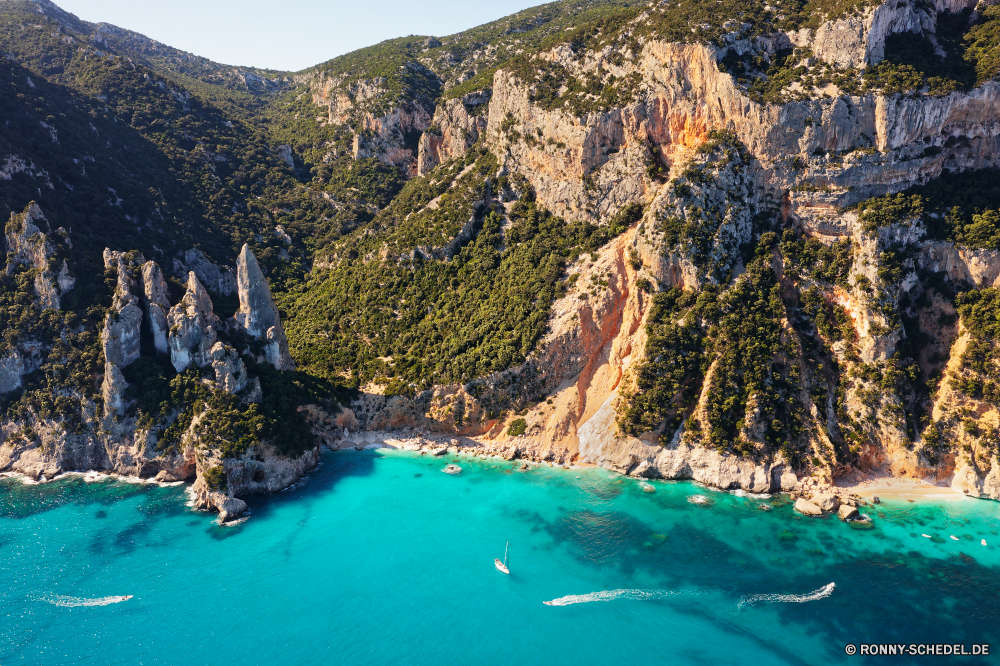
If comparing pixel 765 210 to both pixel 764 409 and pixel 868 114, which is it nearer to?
pixel 868 114

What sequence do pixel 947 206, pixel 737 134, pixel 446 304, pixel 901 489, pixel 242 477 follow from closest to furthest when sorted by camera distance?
pixel 901 489, pixel 947 206, pixel 242 477, pixel 737 134, pixel 446 304

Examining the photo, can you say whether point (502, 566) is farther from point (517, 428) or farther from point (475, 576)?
point (517, 428)

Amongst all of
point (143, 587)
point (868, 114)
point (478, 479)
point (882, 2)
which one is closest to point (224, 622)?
point (143, 587)

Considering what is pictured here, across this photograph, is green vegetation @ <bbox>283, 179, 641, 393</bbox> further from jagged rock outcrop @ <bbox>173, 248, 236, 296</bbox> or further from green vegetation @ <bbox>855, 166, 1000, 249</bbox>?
green vegetation @ <bbox>855, 166, 1000, 249</bbox>

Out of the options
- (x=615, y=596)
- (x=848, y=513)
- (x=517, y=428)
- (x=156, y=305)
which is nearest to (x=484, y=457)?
(x=517, y=428)

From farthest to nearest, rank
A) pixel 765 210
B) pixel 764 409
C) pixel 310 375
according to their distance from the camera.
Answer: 1. pixel 310 375
2. pixel 765 210
3. pixel 764 409

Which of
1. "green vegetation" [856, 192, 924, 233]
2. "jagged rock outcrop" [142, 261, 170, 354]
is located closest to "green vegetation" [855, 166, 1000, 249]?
"green vegetation" [856, 192, 924, 233]
